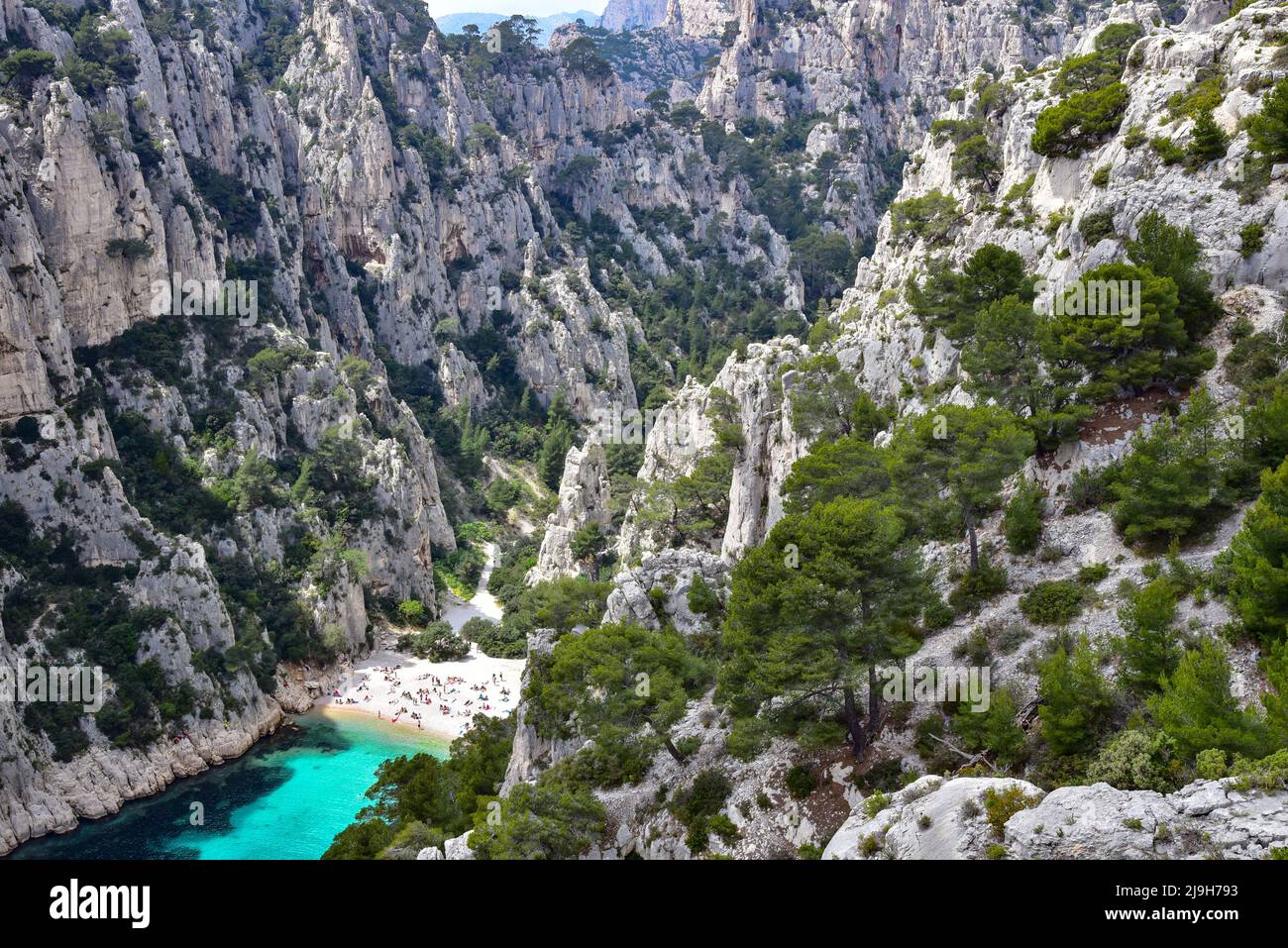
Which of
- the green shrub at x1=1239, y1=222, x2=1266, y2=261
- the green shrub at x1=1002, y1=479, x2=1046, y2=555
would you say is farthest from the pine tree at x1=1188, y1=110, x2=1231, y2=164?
the green shrub at x1=1002, y1=479, x2=1046, y2=555

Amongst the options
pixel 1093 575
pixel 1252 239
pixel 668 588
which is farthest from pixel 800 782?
pixel 1252 239

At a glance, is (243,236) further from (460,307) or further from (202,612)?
(202,612)

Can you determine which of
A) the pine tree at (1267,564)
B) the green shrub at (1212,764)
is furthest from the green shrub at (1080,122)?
the green shrub at (1212,764)

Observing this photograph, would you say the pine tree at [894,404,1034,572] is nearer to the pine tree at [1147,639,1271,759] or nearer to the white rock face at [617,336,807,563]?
the white rock face at [617,336,807,563]

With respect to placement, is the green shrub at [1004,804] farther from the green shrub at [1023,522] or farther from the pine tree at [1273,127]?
the pine tree at [1273,127]

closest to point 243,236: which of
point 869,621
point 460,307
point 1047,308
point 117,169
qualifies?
point 117,169

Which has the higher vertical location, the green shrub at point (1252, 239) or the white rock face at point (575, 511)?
the green shrub at point (1252, 239)
